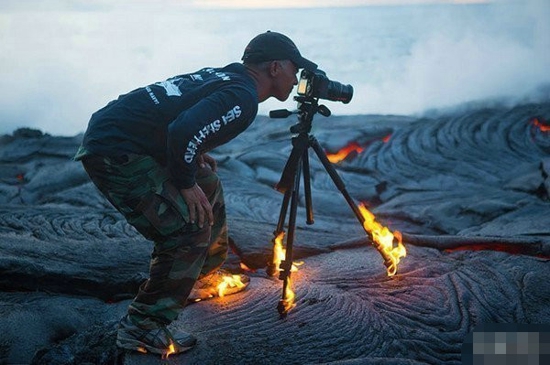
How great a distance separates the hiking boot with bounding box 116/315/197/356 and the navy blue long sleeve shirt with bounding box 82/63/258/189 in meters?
0.91

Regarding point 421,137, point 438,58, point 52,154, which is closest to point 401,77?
point 438,58

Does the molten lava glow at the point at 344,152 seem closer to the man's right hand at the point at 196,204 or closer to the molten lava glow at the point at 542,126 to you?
the molten lava glow at the point at 542,126

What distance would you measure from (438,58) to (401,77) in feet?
3.68

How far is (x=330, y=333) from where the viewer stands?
12.2ft

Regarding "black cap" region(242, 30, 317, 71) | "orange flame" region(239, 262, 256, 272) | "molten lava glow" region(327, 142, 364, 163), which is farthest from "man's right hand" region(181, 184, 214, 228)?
"molten lava glow" region(327, 142, 364, 163)

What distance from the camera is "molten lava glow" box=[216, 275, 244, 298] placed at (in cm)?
432

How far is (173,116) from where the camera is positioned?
3.44 m

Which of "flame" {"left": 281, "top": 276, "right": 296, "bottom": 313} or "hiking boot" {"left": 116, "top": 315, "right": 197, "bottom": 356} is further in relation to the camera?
"flame" {"left": 281, "top": 276, "right": 296, "bottom": 313}

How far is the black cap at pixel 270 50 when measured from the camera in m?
3.73

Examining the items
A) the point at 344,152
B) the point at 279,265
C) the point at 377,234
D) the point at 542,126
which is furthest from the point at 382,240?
the point at 542,126

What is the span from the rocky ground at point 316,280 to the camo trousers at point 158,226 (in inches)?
13.3

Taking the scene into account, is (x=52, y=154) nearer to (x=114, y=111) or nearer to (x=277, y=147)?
(x=277, y=147)

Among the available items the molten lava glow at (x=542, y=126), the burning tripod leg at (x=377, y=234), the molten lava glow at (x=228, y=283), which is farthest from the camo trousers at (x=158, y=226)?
the molten lava glow at (x=542, y=126)

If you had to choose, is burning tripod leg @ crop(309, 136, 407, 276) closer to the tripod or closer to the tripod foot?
the tripod
